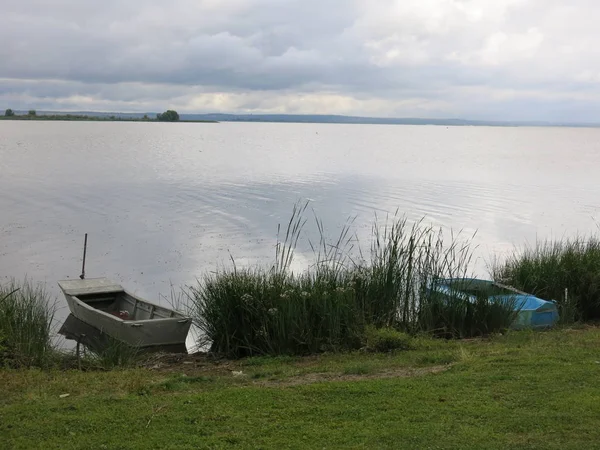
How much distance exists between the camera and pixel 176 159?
186 ft

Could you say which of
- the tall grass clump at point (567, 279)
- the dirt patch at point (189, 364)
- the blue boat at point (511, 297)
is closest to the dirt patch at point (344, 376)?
the dirt patch at point (189, 364)

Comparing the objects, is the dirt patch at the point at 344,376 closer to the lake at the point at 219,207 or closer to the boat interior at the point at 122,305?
the boat interior at the point at 122,305

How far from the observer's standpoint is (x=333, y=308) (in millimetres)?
8859

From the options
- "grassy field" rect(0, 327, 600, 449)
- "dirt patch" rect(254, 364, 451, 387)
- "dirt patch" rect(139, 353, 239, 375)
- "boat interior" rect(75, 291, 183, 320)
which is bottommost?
"boat interior" rect(75, 291, 183, 320)

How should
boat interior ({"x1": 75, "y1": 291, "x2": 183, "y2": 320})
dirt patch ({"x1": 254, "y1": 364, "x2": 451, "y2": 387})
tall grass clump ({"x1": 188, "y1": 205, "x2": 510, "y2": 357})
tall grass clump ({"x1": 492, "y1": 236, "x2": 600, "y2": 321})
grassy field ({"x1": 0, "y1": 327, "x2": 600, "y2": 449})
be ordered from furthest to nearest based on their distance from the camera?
boat interior ({"x1": 75, "y1": 291, "x2": 183, "y2": 320})
tall grass clump ({"x1": 492, "y1": 236, "x2": 600, "y2": 321})
tall grass clump ({"x1": 188, "y1": 205, "x2": 510, "y2": 357})
dirt patch ({"x1": 254, "y1": 364, "x2": 451, "y2": 387})
grassy field ({"x1": 0, "y1": 327, "x2": 600, "y2": 449})

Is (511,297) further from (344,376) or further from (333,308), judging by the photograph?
(344,376)

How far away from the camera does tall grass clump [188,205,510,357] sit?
8.75m

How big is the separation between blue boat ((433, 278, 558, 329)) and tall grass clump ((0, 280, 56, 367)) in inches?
208

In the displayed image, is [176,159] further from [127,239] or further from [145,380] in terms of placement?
[145,380]

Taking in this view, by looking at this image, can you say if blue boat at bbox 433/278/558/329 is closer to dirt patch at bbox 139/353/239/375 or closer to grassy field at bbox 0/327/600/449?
grassy field at bbox 0/327/600/449

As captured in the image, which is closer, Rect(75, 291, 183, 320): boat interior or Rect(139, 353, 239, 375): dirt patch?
Rect(139, 353, 239, 375): dirt patch

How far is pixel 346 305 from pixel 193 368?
206cm

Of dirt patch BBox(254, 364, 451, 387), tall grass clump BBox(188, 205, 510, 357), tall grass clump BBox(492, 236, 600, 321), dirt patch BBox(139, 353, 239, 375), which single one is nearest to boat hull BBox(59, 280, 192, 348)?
tall grass clump BBox(188, 205, 510, 357)

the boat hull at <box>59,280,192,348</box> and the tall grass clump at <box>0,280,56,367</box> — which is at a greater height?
the tall grass clump at <box>0,280,56,367</box>
